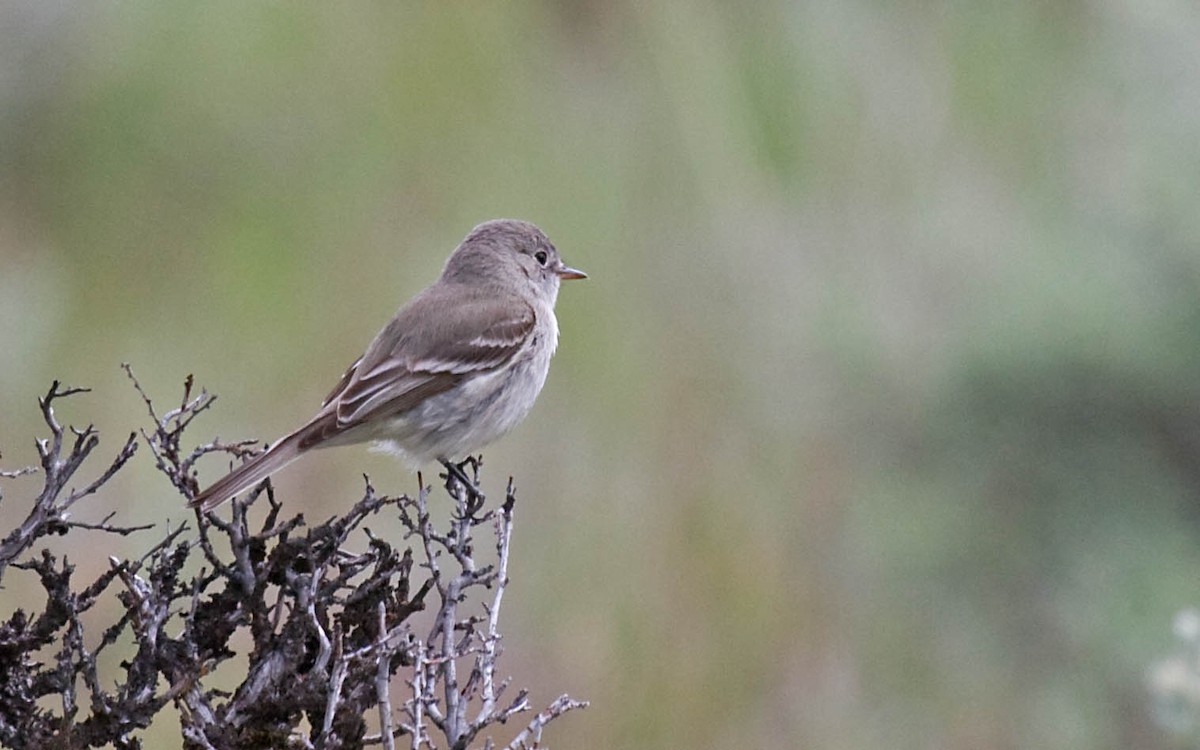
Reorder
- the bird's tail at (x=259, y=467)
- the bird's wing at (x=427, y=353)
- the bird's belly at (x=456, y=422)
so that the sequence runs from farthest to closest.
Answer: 1. the bird's belly at (x=456, y=422)
2. the bird's wing at (x=427, y=353)
3. the bird's tail at (x=259, y=467)

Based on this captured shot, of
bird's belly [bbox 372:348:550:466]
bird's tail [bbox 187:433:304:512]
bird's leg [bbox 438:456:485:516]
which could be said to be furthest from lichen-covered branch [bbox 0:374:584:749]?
bird's belly [bbox 372:348:550:466]

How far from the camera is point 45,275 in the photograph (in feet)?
19.5

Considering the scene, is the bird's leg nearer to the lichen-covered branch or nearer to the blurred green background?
the lichen-covered branch

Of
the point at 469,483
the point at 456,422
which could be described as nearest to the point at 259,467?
the point at 469,483

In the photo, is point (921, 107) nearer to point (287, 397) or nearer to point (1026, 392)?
point (1026, 392)

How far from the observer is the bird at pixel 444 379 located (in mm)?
3752

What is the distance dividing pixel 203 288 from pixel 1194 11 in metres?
4.10

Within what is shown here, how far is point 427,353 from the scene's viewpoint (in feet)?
13.2

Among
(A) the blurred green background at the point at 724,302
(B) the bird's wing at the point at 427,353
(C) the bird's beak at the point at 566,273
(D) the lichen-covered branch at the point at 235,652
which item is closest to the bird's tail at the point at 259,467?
(B) the bird's wing at the point at 427,353

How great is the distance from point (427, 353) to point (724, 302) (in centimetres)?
235

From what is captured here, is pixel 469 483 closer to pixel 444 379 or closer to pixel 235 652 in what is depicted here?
pixel 444 379

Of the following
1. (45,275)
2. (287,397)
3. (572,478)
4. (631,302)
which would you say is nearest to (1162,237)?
(631,302)

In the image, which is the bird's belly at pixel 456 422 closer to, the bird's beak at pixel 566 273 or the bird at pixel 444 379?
the bird at pixel 444 379

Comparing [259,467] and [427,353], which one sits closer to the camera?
[259,467]
